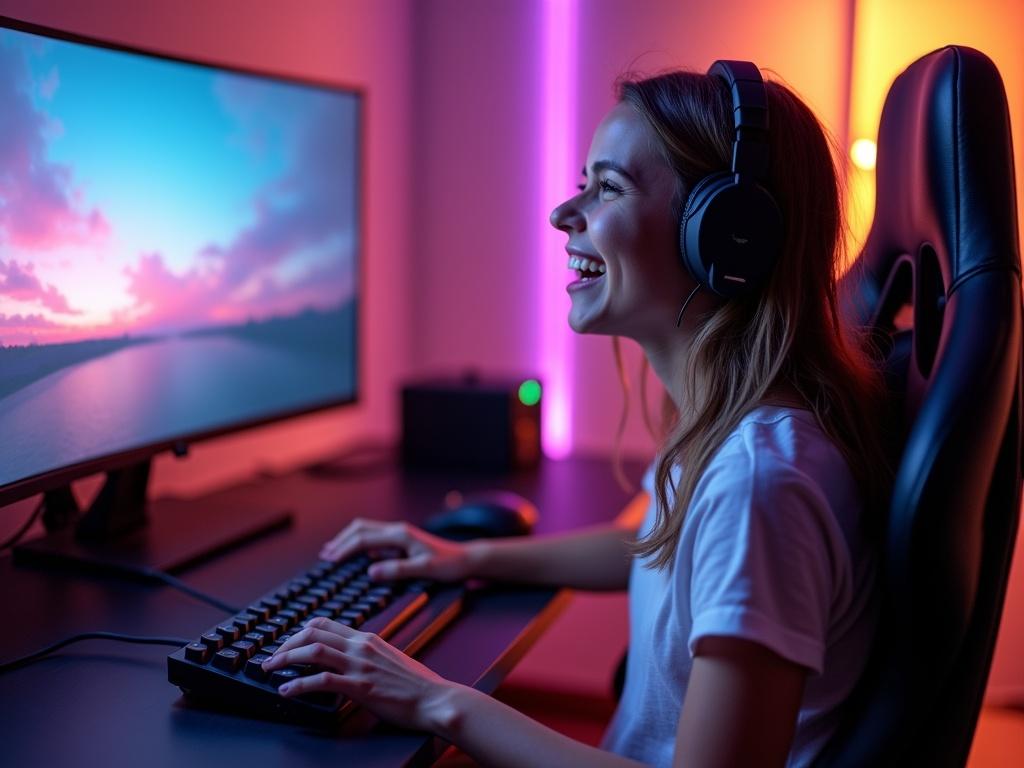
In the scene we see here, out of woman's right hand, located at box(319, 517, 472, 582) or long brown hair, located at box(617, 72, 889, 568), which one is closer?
→ long brown hair, located at box(617, 72, 889, 568)

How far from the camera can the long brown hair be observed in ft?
2.75

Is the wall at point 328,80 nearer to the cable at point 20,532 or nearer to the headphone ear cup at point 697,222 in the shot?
the cable at point 20,532

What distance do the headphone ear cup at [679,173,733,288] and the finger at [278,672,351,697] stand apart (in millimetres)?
468

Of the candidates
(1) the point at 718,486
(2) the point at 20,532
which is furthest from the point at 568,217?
(2) the point at 20,532

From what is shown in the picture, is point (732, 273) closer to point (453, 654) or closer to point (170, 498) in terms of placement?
point (453, 654)

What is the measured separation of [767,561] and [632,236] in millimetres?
365

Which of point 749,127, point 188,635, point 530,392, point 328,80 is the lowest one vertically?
point 188,635

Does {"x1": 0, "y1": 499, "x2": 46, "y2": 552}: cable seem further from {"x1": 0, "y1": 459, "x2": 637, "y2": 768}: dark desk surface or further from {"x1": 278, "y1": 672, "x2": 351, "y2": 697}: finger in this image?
{"x1": 278, "y1": 672, "x2": 351, "y2": 697}: finger

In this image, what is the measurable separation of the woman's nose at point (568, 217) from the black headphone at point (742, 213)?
0.57 feet

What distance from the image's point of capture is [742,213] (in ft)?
2.78

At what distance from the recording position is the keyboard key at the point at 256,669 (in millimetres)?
791

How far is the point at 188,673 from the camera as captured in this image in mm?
801

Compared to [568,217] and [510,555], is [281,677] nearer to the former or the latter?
[510,555]

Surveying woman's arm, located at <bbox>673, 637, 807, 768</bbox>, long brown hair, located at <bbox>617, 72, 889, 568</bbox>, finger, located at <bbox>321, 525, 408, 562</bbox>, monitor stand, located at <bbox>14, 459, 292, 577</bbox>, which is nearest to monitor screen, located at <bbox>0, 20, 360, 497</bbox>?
monitor stand, located at <bbox>14, 459, 292, 577</bbox>
